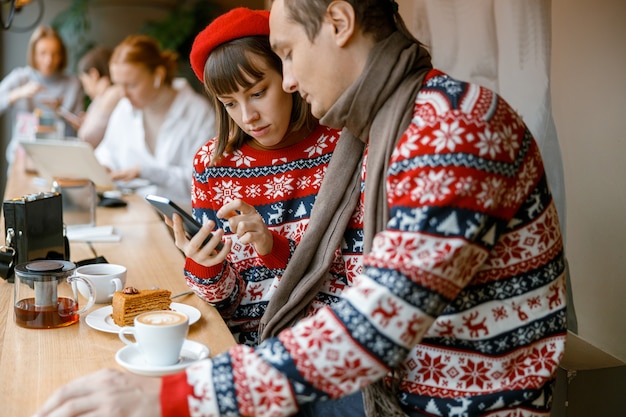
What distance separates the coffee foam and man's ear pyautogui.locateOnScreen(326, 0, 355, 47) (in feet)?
1.79

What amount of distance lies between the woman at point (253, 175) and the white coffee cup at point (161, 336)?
33cm

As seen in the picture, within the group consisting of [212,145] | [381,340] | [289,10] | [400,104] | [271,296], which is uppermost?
[289,10]

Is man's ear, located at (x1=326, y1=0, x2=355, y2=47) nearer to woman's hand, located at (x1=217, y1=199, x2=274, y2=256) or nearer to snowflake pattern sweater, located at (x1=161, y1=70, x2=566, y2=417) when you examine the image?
snowflake pattern sweater, located at (x1=161, y1=70, x2=566, y2=417)

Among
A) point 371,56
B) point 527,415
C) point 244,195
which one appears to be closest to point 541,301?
point 527,415

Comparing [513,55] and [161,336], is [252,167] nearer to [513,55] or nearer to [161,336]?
[161,336]

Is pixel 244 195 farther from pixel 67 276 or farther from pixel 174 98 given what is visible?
pixel 174 98

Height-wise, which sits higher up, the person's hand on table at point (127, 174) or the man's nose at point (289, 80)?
the man's nose at point (289, 80)

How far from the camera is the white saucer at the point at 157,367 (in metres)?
1.23

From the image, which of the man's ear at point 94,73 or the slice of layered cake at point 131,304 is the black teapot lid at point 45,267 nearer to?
the slice of layered cake at point 131,304

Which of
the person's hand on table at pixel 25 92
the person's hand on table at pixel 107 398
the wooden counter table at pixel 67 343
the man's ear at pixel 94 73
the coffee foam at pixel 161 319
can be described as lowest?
the wooden counter table at pixel 67 343

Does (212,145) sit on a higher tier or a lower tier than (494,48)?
lower

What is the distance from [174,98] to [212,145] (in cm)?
244

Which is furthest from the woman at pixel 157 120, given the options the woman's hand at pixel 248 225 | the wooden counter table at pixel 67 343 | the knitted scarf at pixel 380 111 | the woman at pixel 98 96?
the knitted scarf at pixel 380 111

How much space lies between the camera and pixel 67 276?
1518 millimetres
